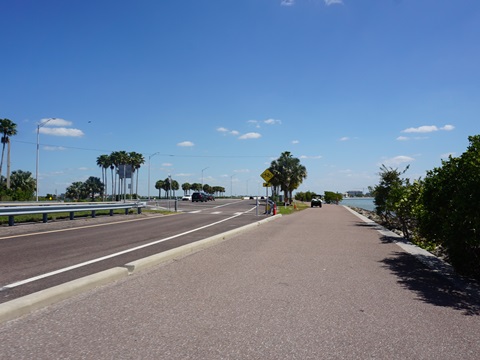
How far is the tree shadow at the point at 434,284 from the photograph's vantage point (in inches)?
219

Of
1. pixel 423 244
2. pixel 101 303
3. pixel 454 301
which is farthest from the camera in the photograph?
pixel 423 244

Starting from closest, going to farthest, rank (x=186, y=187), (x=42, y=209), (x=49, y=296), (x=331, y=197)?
(x=49, y=296) < (x=42, y=209) < (x=331, y=197) < (x=186, y=187)

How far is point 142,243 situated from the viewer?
11375mm

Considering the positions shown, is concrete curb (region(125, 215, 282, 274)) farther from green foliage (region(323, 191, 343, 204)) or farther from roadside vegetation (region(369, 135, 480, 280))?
green foliage (region(323, 191, 343, 204))

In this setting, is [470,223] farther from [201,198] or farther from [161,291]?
[201,198]

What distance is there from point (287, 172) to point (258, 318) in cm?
6677

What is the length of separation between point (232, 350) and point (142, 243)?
8166 mm

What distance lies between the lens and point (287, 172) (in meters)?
70.8

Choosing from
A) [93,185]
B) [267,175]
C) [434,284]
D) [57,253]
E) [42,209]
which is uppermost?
[93,185]

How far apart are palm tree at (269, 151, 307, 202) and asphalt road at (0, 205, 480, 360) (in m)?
62.3

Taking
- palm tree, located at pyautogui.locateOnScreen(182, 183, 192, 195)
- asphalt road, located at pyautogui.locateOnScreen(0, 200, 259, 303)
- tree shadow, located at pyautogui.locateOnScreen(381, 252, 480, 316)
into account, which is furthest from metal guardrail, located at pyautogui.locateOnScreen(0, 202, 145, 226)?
palm tree, located at pyautogui.locateOnScreen(182, 183, 192, 195)

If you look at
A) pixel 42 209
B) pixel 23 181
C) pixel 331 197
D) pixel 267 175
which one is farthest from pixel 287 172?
pixel 42 209

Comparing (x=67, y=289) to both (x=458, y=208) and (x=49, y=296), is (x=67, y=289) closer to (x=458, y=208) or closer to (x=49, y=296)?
(x=49, y=296)

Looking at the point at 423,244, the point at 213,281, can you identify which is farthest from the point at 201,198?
the point at 213,281
